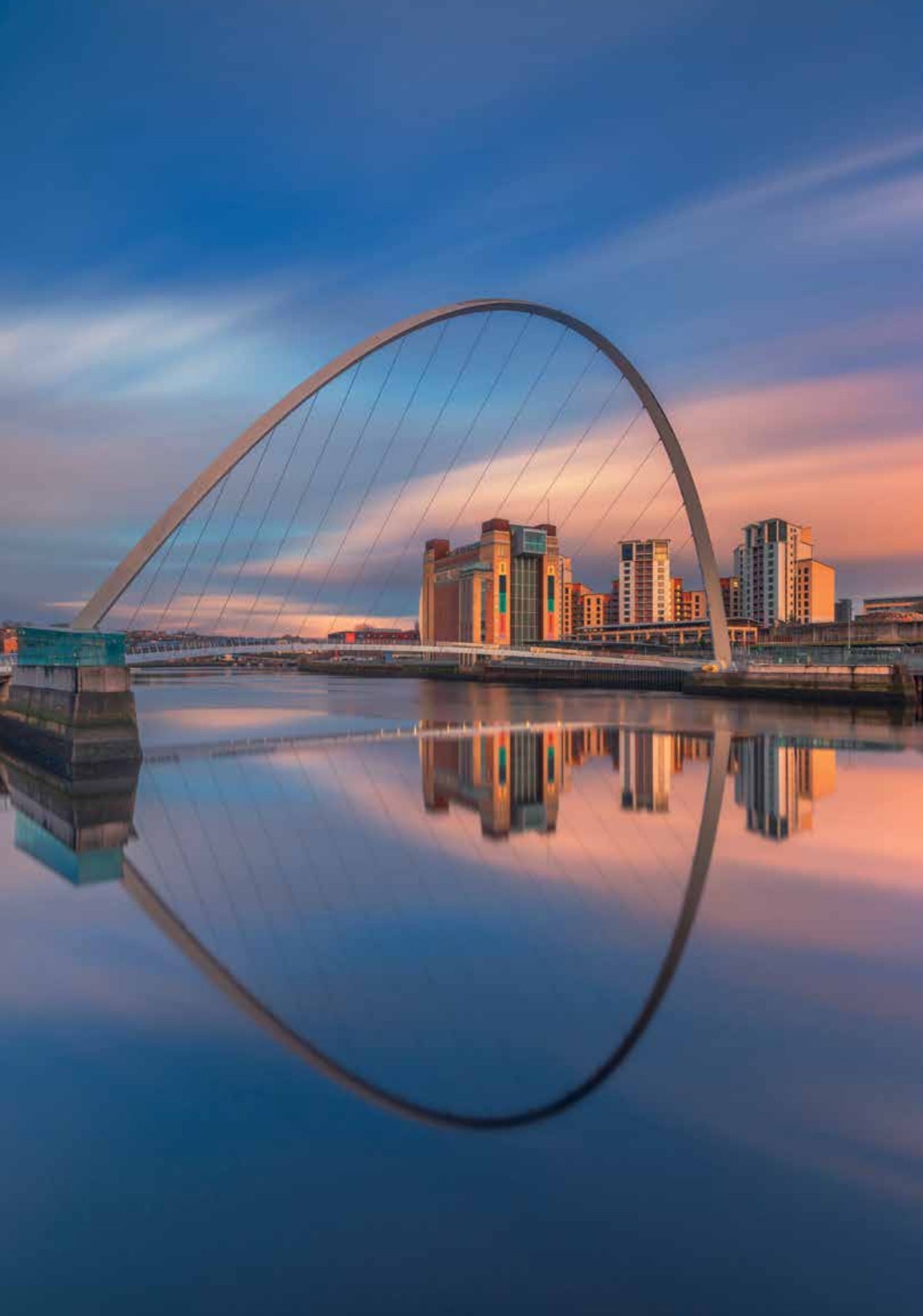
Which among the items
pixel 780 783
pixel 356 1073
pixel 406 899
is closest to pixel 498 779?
pixel 780 783

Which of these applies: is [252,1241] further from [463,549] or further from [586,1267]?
[463,549]

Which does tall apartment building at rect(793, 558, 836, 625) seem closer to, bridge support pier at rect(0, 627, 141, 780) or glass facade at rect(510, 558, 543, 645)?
glass facade at rect(510, 558, 543, 645)

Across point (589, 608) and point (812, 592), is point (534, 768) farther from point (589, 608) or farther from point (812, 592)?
point (589, 608)

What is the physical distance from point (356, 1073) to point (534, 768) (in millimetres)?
12439

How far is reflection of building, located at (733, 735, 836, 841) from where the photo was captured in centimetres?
1036

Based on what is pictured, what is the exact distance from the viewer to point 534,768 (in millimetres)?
16203

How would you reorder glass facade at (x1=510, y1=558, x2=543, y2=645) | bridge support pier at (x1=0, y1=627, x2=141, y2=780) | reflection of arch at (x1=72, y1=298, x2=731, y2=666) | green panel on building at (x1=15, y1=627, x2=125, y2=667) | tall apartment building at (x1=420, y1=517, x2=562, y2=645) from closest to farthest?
bridge support pier at (x1=0, y1=627, x2=141, y2=780), green panel on building at (x1=15, y1=627, x2=125, y2=667), reflection of arch at (x1=72, y1=298, x2=731, y2=666), tall apartment building at (x1=420, y1=517, x2=562, y2=645), glass facade at (x1=510, y1=558, x2=543, y2=645)

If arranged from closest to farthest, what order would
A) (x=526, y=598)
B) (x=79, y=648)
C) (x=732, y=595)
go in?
1. (x=79, y=648)
2. (x=526, y=598)
3. (x=732, y=595)

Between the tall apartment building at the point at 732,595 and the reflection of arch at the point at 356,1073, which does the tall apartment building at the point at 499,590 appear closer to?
the tall apartment building at the point at 732,595

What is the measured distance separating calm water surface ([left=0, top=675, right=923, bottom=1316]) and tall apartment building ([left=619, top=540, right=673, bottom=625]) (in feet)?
419

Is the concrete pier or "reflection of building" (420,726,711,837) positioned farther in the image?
the concrete pier

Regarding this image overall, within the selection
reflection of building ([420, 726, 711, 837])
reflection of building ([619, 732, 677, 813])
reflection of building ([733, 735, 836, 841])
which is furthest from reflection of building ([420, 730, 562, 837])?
reflection of building ([733, 735, 836, 841])

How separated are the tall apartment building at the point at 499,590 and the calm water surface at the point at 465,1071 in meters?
99.3

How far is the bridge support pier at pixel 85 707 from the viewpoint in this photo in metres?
15.2
